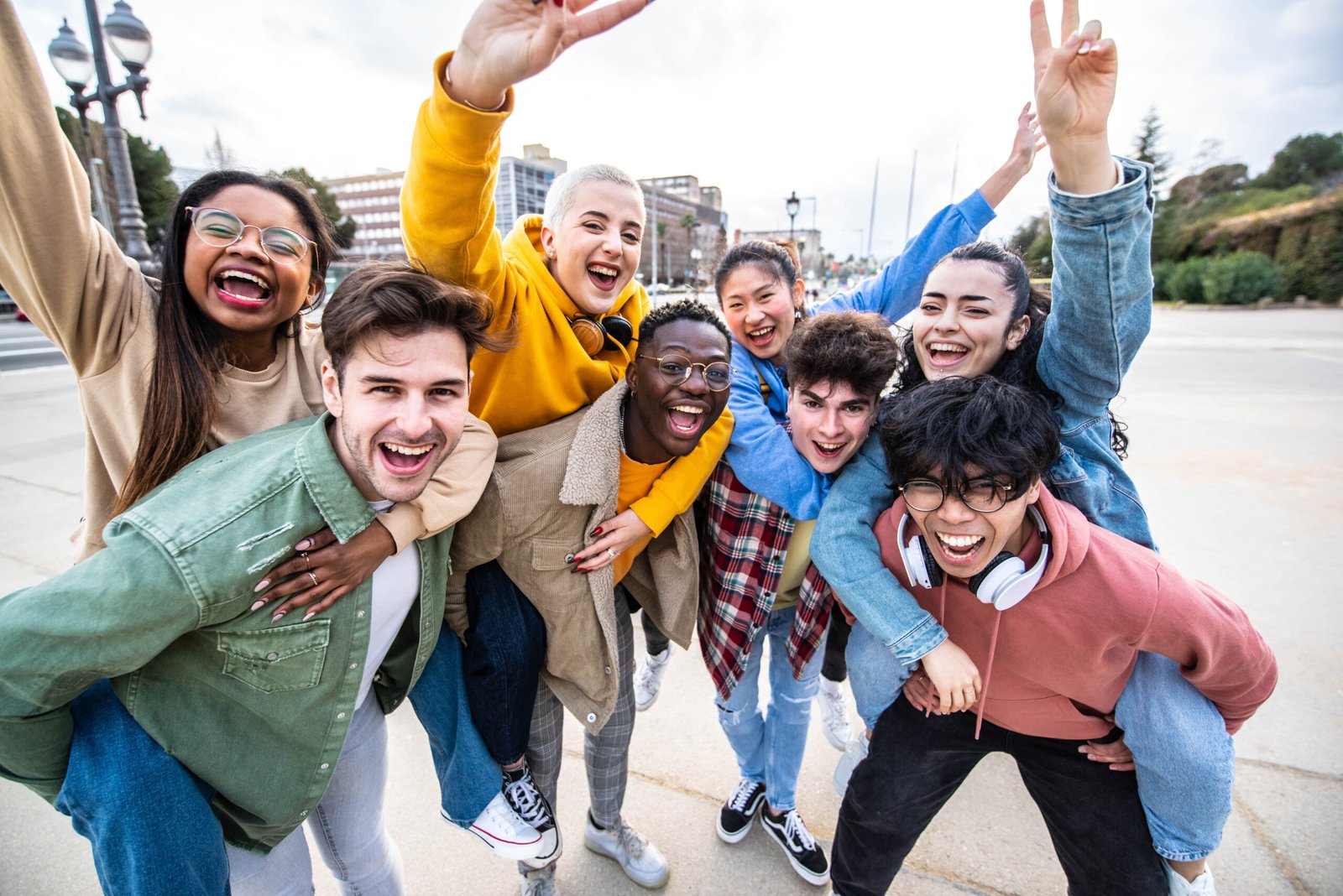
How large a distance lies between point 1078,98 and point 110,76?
9.12 metres

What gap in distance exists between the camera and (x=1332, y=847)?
6.18 feet

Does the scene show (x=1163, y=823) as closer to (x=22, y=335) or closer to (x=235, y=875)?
(x=235, y=875)

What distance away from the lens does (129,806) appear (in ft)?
3.69

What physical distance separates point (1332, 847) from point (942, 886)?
133cm

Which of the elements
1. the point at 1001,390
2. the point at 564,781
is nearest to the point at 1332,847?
the point at 1001,390

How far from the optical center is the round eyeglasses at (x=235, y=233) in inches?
55.4

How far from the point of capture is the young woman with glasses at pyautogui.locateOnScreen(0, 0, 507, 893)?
117 centimetres

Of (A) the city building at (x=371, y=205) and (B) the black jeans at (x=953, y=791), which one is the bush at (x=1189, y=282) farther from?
(A) the city building at (x=371, y=205)

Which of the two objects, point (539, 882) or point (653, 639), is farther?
point (653, 639)

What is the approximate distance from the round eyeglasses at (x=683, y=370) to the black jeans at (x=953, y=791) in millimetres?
1133

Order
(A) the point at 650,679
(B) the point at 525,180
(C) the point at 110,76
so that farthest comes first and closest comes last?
(B) the point at 525,180 < (C) the point at 110,76 < (A) the point at 650,679

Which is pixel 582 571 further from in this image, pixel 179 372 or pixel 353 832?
pixel 179 372

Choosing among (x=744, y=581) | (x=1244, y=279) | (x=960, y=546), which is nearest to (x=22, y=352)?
(x=744, y=581)

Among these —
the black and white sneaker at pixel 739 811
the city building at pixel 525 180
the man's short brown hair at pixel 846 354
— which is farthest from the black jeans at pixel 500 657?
the city building at pixel 525 180
